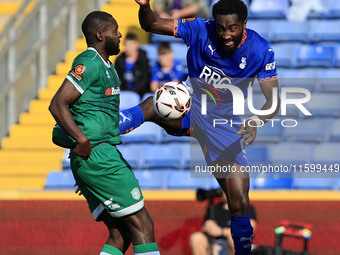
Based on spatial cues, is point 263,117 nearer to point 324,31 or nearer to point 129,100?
point 129,100

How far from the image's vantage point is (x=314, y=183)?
32.0 ft

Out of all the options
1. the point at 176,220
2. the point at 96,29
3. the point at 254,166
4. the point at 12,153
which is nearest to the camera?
the point at 96,29

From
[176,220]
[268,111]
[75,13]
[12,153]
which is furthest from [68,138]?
[75,13]

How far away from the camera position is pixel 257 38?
266 inches

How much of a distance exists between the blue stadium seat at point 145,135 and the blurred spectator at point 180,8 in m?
1.78

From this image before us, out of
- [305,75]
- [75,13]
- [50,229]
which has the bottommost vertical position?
[50,229]

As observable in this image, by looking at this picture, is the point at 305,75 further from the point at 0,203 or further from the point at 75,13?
the point at 0,203

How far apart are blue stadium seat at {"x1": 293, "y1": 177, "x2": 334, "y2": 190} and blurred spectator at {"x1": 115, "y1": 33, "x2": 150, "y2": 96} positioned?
239cm

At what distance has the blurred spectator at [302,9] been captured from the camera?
463 inches

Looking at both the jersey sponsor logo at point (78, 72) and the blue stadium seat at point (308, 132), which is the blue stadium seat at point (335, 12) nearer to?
the blue stadium seat at point (308, 132)

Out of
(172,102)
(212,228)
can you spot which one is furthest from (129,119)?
(212,228)

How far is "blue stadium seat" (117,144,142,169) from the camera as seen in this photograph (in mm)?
10047

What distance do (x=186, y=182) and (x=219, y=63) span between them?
3137mm

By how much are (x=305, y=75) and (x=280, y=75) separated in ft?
1.10
